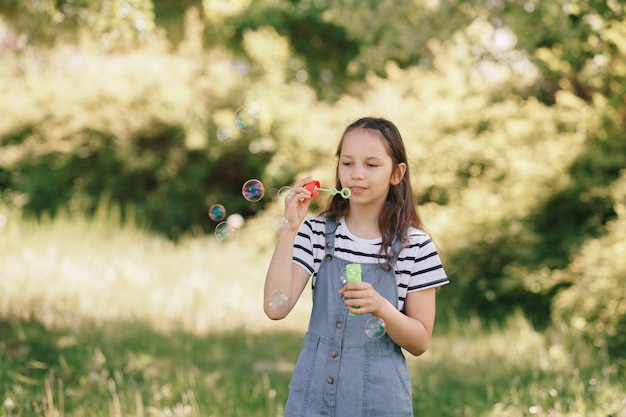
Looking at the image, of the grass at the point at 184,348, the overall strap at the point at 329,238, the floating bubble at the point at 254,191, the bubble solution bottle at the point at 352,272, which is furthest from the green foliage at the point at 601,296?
the bubble solution bottle at the point at 352,272

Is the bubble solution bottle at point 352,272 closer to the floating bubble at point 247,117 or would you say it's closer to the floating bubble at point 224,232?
the floating bubble at point 224,232

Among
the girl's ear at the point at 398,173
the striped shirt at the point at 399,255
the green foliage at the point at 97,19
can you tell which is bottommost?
the striped shirt at the point at 399,255

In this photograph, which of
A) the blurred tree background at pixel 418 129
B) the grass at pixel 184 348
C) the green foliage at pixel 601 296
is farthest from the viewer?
the blurred tree background at pixel 418 129

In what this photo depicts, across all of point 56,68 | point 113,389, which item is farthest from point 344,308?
point 56,68

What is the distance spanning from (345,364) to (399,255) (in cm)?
38

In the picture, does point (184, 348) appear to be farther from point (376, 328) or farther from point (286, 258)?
point (376, 328)

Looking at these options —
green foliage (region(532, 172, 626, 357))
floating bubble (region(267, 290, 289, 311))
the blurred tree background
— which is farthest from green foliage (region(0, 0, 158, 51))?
green foliage (region(532, 172, 626, 357))

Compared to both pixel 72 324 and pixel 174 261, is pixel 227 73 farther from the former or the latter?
pixel 72 324

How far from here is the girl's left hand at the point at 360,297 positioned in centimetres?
223

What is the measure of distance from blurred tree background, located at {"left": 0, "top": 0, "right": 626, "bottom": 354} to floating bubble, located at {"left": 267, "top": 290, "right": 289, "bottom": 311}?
1447 millimetres

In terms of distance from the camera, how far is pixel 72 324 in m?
5.45

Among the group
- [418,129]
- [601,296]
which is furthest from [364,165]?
[418,129]

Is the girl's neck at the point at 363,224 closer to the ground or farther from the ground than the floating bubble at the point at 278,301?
farther from the ground

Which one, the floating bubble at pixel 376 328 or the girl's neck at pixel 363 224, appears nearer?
the floating bubble at pixel 376 328
